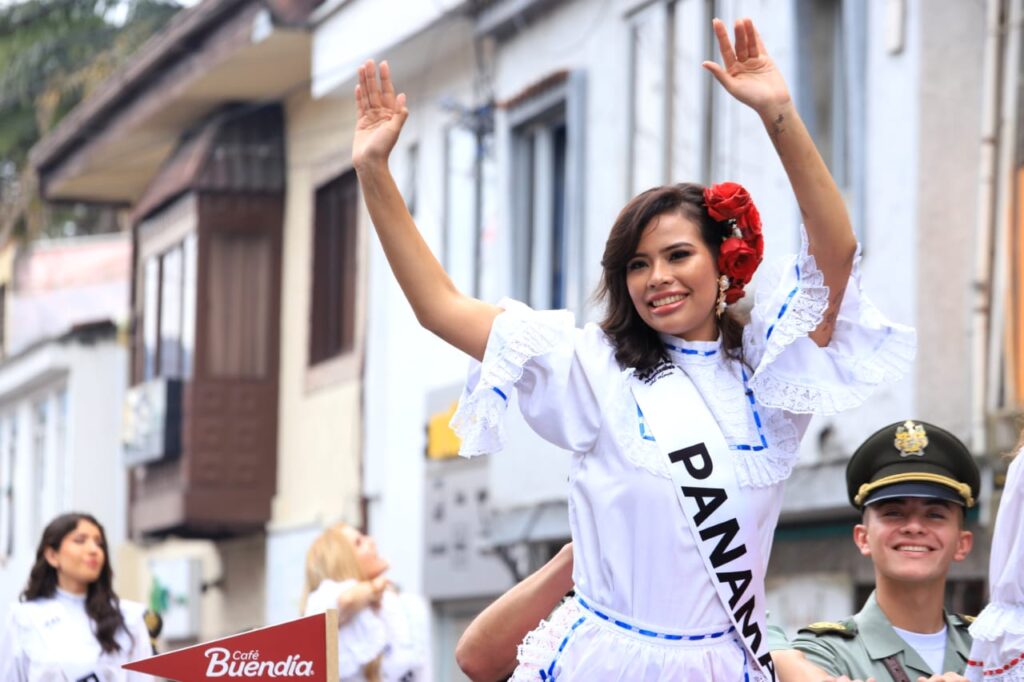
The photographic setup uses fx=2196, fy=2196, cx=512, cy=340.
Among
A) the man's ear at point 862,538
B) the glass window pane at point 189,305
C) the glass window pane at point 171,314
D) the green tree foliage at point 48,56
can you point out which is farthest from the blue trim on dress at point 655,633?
the green tree foliage at point 48,56

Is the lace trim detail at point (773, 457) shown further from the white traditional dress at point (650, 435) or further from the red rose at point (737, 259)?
the red rose at point (737, 259)

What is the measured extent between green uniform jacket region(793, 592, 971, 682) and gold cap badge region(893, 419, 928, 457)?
0.37 meters

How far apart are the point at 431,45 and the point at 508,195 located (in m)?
2.03

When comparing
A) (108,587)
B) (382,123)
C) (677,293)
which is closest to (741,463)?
(677,293)

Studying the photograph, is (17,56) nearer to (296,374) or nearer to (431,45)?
(296,374)

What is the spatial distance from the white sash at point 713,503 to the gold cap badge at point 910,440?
40.9 inches

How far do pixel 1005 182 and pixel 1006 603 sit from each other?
283 inches

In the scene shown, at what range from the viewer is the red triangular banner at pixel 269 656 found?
4.97 metres

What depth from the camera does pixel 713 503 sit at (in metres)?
4.18

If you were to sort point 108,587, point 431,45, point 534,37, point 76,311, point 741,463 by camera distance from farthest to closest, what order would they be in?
point 76,311
point 431,45
point 534,37
point 108,587
point 741,463

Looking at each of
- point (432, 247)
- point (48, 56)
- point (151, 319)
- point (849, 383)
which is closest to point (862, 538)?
point (849, 383)

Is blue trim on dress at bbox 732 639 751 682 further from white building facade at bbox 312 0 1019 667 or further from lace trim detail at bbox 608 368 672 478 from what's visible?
white building facade at bbox 312 0 1019 667

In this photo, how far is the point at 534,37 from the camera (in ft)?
58.1

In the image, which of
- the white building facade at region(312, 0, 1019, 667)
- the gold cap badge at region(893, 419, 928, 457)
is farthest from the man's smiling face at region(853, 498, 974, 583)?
the white building facade at region(312, 0, 1019, 667)
